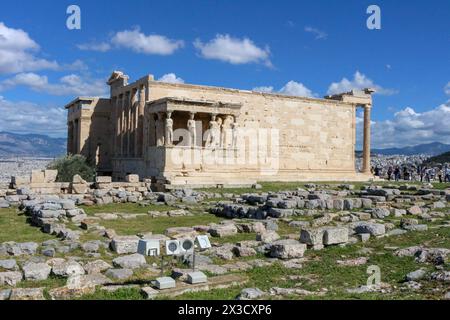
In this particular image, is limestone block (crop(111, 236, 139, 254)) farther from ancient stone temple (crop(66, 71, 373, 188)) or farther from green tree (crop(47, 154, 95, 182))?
green tree (crop(47, 154, 95, 182))

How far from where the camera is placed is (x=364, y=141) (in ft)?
134

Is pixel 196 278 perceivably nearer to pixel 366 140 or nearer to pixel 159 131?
pixel 159 131

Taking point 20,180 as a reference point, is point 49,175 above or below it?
above

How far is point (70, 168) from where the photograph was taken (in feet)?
99.7

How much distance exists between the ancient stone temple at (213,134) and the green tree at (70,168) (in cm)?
267

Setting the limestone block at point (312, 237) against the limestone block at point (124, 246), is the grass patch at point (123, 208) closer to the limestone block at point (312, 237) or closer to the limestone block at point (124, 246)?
the limestone block at point (124, 246)

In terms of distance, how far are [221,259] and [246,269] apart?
104cm

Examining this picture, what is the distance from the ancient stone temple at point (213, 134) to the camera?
1141 inches

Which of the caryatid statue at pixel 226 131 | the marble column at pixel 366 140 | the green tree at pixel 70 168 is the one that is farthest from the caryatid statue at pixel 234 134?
the marble column at pixel 366 140

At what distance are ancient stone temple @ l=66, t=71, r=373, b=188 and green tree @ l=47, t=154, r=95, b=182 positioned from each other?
267cm

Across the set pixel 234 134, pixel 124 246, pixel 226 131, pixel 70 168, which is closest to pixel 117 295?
pixel 124 246

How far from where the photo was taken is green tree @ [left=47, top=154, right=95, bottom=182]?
30.1 m

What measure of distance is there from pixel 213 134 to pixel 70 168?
352 inches
